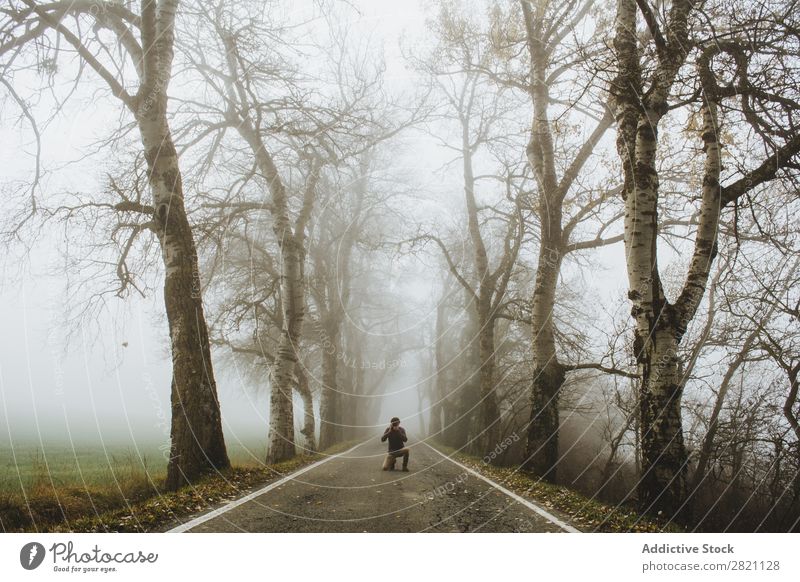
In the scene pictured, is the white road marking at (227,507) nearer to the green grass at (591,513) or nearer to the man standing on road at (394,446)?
the man standing on road at (394,446)

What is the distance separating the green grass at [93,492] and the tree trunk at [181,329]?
0.37 metres

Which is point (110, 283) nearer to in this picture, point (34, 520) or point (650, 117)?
point (34, 520)

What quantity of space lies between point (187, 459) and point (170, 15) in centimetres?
693

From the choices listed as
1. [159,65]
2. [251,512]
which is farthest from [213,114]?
[251,512]

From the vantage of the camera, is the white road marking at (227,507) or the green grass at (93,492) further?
the green grass at (93,492)

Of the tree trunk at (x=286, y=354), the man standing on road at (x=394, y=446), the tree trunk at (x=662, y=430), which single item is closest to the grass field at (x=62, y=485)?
the tree trunk at (x=286, y=354)

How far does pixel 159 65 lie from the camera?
7.56 m

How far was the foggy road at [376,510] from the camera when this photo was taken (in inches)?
186

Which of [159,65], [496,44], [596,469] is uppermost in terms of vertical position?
[496,44]

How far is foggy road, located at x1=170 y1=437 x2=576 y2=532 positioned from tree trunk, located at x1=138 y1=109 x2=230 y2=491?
1.25 m

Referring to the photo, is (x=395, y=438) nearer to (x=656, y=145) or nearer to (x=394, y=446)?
(x=394, y=446)

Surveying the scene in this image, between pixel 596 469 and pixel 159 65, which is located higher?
pixel 159 65

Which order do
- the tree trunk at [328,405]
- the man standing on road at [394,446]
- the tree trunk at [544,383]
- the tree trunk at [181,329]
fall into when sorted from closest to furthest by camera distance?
the tree trunk at [181,329] → the man standing on road at [394,446] → the tree trunk at [544,383] → the tree trunk at [328,405]

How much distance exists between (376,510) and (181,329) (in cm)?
395
